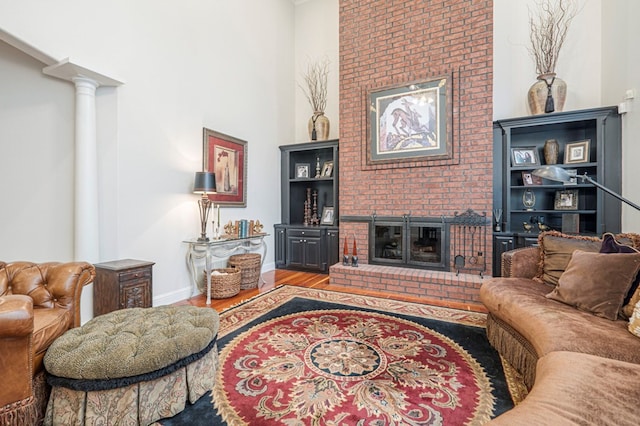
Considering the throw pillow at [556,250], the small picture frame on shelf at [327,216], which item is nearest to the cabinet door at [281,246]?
the small picture frame on shelf at [327,216]

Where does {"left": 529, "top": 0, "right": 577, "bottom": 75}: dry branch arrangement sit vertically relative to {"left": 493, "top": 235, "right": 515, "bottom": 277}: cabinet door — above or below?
above

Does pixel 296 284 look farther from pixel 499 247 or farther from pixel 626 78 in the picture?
pixel 626 78

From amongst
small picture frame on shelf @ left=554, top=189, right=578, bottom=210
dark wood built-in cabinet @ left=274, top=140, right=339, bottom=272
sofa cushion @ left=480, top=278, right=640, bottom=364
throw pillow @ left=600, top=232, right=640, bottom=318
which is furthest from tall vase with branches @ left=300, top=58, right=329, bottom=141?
throw pillow @ left=600, top=232, right=640, bottom=318

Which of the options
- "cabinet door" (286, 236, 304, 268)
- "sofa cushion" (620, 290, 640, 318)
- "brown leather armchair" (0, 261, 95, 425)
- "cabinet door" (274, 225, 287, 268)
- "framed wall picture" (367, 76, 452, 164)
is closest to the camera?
"brown leather armchair" (0, 261, 95, 425)

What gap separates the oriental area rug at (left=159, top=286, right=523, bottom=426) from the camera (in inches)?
60.2

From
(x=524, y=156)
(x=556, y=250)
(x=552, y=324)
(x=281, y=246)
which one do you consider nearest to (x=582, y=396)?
(x=552, y=324)

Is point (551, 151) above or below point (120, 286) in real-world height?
above

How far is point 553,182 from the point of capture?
359cm

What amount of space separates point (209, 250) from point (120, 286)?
102 centimetres

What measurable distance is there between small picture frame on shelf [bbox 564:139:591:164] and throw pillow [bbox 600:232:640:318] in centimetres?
195

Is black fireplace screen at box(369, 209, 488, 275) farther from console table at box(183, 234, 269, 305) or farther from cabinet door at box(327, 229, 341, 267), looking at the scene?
console table at box(183, 234, 269, 305)

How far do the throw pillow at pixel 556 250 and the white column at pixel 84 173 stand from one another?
392cm

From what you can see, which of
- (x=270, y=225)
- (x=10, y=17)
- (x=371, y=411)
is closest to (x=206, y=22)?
(x=10, y=17)

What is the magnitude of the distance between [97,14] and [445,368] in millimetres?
4164
